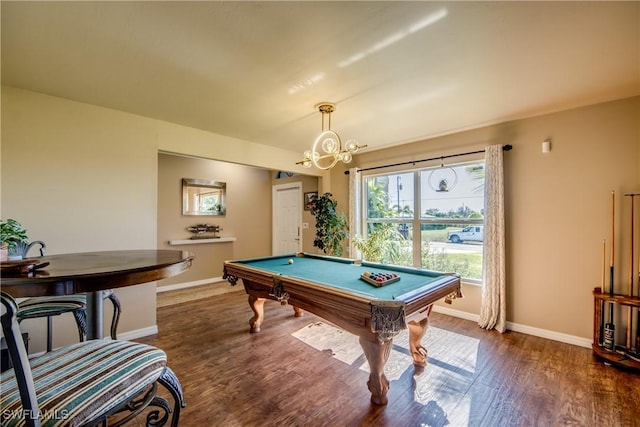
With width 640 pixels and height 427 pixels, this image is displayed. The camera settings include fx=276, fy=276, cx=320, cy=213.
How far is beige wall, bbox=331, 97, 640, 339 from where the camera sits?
2623mm

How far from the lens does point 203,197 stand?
5.37 metres

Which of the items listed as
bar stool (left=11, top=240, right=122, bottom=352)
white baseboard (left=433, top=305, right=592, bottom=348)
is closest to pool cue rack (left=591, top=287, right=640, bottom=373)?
white baseboard (left=433, top=305, right=592, bottom=348)

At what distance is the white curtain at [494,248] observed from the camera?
3.19m

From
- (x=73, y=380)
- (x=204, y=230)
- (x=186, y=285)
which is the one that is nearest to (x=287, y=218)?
(x=204, y=230)

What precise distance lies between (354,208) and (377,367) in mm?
2979

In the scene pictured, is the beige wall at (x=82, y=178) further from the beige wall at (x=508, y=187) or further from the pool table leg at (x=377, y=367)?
the pool table leg at (x=377, y=367)

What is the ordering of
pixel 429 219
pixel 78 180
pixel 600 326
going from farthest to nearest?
pixel 429 219
pixel 78 180
pixel 600 326

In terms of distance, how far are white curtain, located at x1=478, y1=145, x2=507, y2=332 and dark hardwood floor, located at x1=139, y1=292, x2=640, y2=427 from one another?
0.22 m

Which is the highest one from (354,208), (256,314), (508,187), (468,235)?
(508,187)

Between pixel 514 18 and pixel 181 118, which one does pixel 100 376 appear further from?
pixel 181 118

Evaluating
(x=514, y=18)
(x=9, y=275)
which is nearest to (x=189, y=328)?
(x=9, y=275)

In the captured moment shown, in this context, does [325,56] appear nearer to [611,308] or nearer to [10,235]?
[10,235]

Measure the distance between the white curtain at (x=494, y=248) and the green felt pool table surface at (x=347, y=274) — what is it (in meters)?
1.29

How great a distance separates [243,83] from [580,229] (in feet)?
11.8
